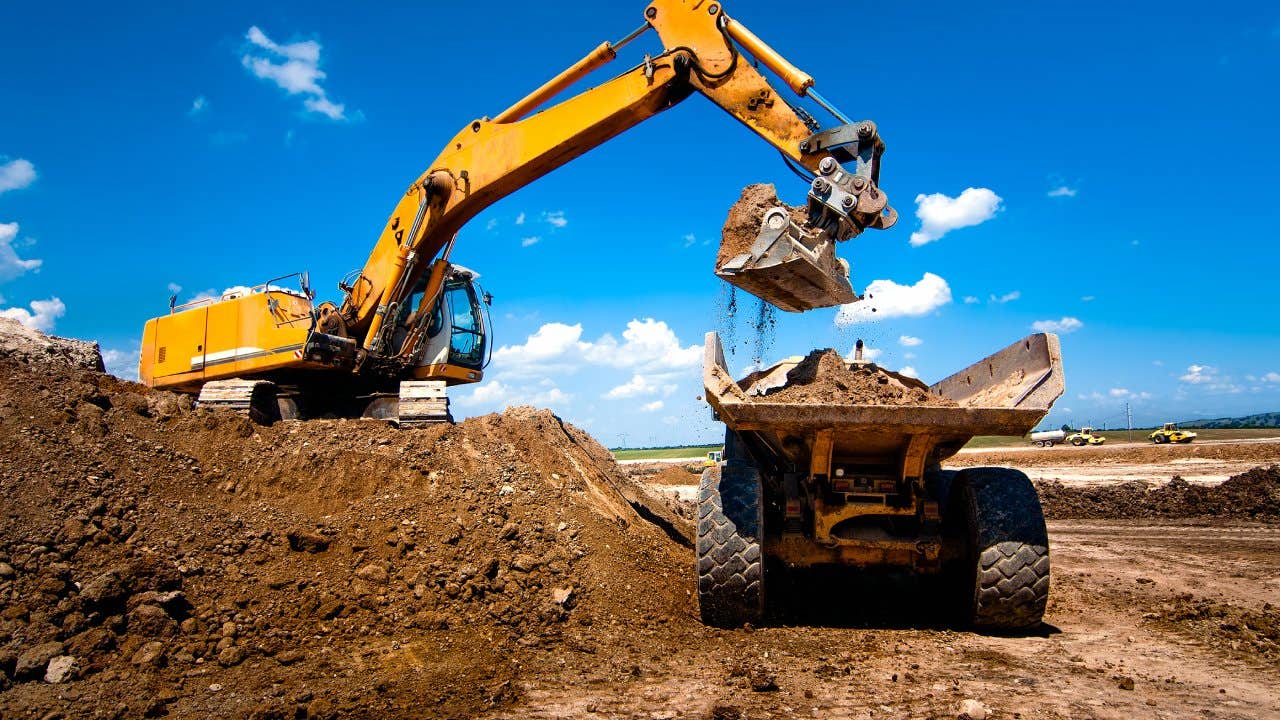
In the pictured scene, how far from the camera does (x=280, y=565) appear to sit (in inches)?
206

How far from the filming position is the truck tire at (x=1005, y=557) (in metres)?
4.74

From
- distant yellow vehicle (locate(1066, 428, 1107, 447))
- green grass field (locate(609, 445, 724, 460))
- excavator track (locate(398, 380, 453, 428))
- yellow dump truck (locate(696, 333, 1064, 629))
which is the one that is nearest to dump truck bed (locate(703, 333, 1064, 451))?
yellow dump truck (locate(696, 333, 1064, 629))

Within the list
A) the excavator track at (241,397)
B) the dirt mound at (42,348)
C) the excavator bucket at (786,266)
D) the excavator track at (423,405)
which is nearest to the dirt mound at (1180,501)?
the excavator bucket at (786,266)

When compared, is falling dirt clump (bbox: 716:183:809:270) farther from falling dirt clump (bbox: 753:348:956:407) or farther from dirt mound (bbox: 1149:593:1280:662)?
dirt mound (bbox: 1149:593:1280:662)

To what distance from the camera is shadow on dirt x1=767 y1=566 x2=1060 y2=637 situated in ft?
17.3

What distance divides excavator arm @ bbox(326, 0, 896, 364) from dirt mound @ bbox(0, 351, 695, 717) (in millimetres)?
2633

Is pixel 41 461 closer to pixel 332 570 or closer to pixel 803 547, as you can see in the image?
pixel 332 570

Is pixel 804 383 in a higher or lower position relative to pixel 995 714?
higher

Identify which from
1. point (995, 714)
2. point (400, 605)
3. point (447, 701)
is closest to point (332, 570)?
point (400, 605)

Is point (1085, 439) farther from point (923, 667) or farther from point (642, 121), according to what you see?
point (923, 667)

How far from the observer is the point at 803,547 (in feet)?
17.1

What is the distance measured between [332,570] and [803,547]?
3.29 meters

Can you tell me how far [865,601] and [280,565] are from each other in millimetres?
4483

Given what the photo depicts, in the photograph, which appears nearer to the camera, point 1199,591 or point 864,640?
point 864,640
